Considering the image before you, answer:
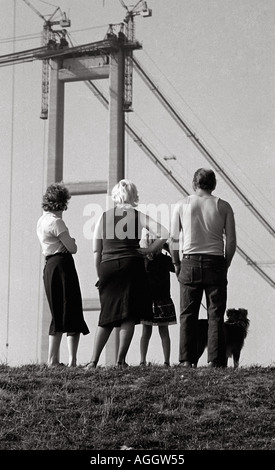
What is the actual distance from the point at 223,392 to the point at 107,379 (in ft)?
2.58

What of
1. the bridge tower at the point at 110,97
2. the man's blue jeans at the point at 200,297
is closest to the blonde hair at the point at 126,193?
the man's blue jeans at the point at 200,297

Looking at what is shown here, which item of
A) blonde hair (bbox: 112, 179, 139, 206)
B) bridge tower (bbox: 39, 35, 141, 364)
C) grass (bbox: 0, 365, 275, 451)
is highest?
bridge tower (bbox: 39, 35, 141, 364)

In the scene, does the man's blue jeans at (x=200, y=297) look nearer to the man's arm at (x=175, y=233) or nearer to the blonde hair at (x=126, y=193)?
the man's arm at (x=175, y=233)

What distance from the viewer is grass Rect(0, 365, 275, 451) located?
581 centimetres

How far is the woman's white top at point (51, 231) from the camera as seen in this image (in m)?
7.70

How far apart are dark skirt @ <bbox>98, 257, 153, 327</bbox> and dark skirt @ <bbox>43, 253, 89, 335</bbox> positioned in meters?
0.40

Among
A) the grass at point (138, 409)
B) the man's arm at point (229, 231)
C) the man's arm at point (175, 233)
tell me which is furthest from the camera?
the man's arm at point (175, 233)

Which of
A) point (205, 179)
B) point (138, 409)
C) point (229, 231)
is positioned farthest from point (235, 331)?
point (138, 409)

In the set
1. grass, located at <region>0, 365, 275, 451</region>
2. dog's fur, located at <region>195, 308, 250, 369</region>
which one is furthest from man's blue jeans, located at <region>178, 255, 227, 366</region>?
dog's fur, located at <region>195, 308, 250, 369</region>

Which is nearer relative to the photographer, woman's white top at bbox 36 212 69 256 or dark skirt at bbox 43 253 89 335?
woman's white top at bbox 36 212 69 256

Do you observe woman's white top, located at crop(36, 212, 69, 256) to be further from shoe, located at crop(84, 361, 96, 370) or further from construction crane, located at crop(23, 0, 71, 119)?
construction crane, located at crop(23, 0, 71, 119)

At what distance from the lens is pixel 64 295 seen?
7812 millimetres

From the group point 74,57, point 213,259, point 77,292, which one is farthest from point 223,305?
point 74,57
